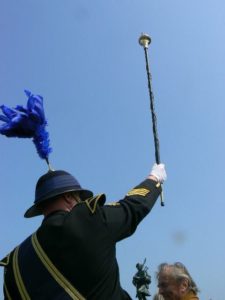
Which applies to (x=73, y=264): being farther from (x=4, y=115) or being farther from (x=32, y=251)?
(x=4, y=115)

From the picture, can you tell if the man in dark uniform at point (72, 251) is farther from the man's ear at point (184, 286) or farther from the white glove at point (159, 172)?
the man's ear at point (184, 286)

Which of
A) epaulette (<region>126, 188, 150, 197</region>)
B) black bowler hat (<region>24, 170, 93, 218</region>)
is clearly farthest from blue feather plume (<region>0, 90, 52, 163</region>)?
epaulette (<region>126, 188, 150, 197</region>)

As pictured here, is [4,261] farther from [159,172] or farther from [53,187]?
[159,172]

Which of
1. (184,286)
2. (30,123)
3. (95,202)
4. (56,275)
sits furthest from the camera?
(184,286)

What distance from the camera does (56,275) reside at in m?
2.96

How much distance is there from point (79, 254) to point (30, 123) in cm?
135

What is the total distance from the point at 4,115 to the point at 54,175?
86cm

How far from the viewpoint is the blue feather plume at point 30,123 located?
3.88 metres

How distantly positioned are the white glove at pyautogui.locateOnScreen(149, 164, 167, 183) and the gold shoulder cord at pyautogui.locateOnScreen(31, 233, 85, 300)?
3.94 ft

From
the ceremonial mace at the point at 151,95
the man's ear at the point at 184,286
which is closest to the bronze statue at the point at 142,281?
the man's ear at the point at 184,286

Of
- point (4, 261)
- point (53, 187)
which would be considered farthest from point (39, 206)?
point (4, 261)

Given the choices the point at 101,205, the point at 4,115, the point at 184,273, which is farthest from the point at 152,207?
the point at 184,273

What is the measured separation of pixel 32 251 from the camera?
10.2 feet

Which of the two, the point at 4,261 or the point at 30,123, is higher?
the point at 30,123
